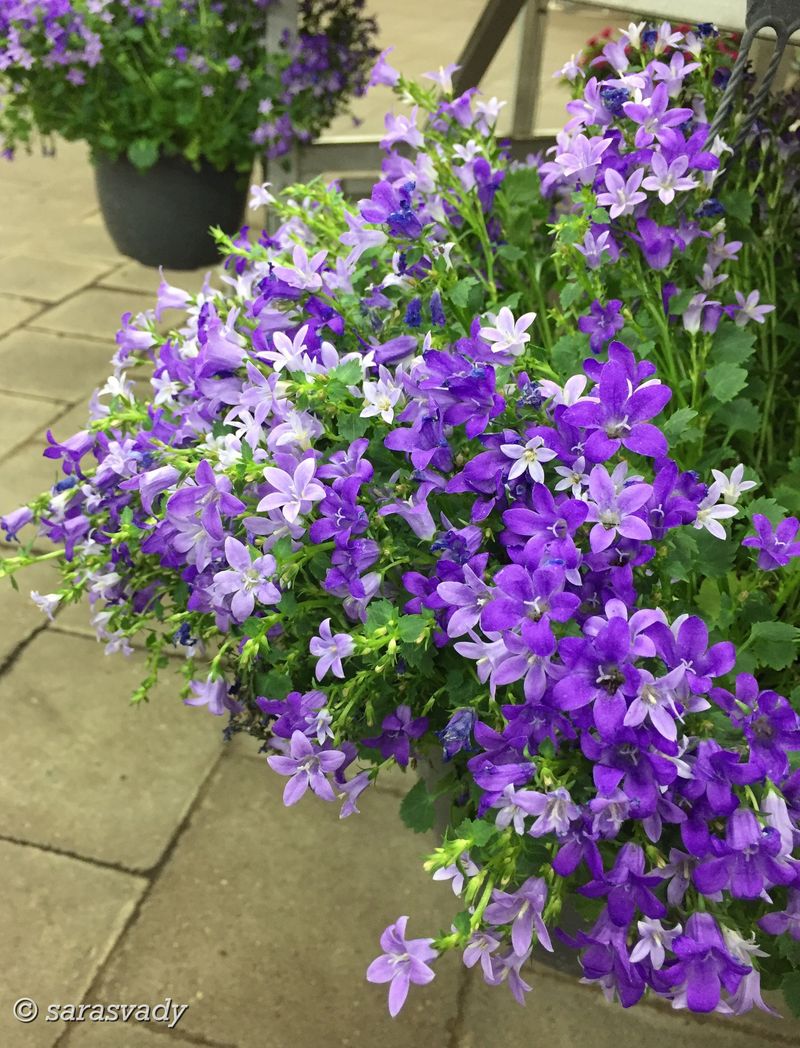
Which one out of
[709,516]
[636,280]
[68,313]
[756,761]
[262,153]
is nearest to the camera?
[756,761]

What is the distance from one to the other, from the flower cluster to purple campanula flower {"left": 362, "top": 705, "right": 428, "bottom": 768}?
221 centimetres

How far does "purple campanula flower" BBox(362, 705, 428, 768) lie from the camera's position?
1.03m

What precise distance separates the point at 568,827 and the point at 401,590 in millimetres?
321

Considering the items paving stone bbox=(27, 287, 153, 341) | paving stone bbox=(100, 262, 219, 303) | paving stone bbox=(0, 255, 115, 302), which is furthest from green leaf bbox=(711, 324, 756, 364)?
paving stone bbox=(0, 255, 115, 302)

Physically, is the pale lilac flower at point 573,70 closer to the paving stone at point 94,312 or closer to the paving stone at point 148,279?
the paving stone at point 94,312

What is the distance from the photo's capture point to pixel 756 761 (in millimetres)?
806

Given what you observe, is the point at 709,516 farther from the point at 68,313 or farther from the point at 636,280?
the point at 68,313

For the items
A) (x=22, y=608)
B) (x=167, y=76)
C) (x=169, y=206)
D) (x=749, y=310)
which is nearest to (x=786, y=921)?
(x=749, y=310)

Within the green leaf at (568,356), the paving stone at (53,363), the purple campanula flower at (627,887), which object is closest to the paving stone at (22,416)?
the paving stone at (53,363)

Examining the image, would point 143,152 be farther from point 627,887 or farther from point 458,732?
point 627,887

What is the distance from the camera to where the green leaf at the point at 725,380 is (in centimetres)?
111

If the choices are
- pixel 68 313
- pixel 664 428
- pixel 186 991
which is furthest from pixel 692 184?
pixel 68 313

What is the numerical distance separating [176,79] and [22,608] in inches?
63.9

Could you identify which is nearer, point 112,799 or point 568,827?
point 568,827
